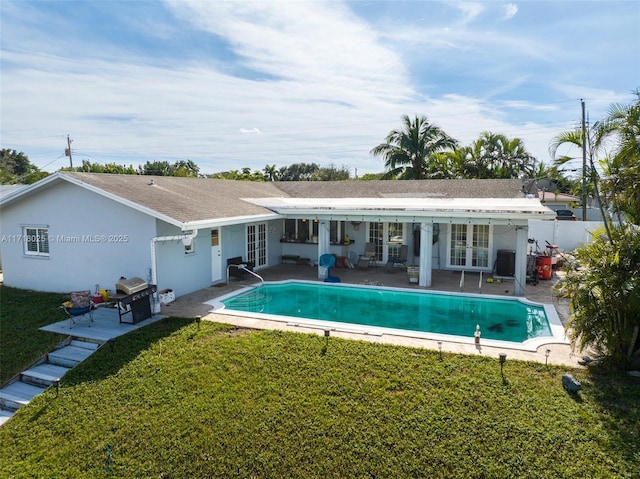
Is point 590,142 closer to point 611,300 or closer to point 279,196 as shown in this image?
point 611,300

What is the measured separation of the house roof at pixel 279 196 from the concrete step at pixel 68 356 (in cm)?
423

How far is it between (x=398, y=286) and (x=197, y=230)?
317 inches

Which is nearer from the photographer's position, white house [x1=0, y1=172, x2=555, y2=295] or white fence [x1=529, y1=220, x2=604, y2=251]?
white house [x1=0, y1=172, x2=555, y2=295]

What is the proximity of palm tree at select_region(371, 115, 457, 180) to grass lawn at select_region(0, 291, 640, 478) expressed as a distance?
26265mm

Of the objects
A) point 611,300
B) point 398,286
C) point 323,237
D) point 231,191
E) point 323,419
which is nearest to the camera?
point 323,419

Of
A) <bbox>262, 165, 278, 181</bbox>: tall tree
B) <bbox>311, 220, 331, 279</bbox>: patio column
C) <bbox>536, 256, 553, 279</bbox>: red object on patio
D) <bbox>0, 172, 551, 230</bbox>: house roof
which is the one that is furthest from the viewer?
<bbox>262, 165, 278, 181</bbox>: tall tree

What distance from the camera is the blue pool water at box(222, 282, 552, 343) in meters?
11.9

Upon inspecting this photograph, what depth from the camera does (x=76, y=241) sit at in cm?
1477

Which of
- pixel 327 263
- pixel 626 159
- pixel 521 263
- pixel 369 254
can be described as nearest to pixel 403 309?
pixel 327 263

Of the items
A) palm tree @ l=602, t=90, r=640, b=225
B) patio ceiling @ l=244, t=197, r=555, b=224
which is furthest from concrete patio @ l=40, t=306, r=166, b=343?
palm tree @ l=602, t=90, r=640, b=225

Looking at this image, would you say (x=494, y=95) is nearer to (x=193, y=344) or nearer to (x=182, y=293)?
(x=182, y=293)

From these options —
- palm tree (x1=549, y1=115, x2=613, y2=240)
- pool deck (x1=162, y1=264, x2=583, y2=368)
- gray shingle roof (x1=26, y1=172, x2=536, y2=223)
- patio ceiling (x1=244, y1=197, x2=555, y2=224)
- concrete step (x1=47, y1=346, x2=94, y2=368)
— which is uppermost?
palm tree (x1=549, y1=115, x2=613, y2=240)

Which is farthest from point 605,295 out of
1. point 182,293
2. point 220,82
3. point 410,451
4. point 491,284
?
point 220,82

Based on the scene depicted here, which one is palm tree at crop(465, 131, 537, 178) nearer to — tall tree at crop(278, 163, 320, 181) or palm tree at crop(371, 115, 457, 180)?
palm tree at crop(371, 115, 457, 180)
